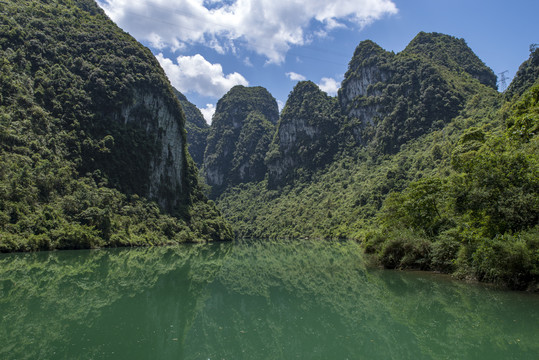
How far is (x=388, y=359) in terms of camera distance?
841cm

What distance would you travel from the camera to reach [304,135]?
17212cm

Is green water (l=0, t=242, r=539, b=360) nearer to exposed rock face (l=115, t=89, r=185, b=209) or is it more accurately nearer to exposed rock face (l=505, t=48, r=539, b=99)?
exposed rock face (l=115, t=89, r=185, b=209)

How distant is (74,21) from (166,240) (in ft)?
203

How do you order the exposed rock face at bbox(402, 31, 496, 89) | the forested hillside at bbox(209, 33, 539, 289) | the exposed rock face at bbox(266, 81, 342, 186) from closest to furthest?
the forested hillside at bbox(209, 33, 539, 289)
the exposed rock face at bbox(402, 31, 496, 89)
the exposed rock face at bbox(266, 81, 342, 186)

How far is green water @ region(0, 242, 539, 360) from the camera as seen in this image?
8938 mm

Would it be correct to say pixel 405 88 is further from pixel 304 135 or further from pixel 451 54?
pixel 304 135

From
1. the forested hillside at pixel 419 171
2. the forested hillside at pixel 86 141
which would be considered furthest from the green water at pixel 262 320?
the forested hillside at pixel 86 141

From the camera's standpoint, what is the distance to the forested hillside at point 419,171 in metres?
17.3

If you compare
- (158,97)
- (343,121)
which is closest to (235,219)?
(343,121)

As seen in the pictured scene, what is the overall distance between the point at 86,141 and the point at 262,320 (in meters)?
66.0

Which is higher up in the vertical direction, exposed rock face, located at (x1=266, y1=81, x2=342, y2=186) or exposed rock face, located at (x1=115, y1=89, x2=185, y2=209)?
exposed rock face, located at (x1=266, y1=81, x2=342, y2=186)

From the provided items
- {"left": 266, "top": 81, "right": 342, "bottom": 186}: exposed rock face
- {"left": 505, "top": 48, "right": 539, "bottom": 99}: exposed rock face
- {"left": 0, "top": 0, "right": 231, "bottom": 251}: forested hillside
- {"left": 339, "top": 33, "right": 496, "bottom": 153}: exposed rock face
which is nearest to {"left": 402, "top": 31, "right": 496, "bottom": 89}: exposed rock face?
{"left": 339, "top": 33, "right": 496, "bottom": 153}: exposed rock face

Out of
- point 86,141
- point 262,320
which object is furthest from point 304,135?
point 262,320

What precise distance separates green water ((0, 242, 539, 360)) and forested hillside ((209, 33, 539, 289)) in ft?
10.2
